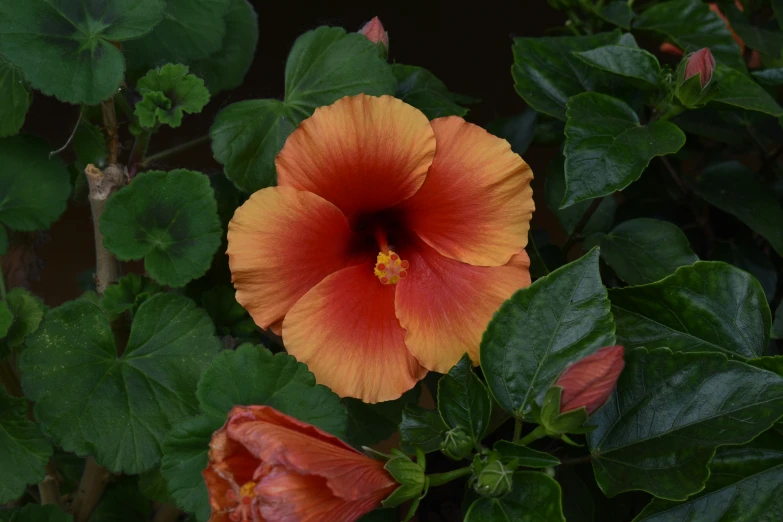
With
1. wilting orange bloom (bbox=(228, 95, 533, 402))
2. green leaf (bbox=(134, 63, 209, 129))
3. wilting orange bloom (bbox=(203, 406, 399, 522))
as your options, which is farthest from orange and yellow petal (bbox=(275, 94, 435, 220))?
wilting orange bloom (bbox=(203, 406, 399, 522))

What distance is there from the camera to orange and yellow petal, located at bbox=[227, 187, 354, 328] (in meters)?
0.61

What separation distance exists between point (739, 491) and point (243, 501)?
0.40 m

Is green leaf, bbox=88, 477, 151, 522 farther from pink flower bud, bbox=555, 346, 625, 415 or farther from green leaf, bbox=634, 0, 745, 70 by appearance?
green leaf, bbox=634, 0, 745, 70

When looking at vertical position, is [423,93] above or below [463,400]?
above

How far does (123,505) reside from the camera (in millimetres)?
854

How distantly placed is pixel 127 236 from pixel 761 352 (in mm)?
551

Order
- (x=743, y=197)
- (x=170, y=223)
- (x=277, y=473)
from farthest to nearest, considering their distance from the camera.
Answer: (x=743, y=197)
(x=170, y=223)
(x=277, y=473)

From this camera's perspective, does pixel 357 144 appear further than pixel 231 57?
No

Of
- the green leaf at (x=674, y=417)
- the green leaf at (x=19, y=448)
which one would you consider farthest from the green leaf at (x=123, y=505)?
the green leaf at (x=674, y=417)

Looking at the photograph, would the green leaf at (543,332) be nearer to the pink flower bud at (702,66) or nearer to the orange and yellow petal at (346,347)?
the orange and yellow petal at (346,347)

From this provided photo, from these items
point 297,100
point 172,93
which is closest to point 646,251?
point 297,100

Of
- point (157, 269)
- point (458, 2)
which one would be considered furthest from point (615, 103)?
point (458, 2)

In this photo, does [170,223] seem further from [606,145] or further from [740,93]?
[740,93]

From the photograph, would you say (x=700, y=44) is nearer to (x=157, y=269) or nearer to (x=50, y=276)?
(x=157, y=269)
